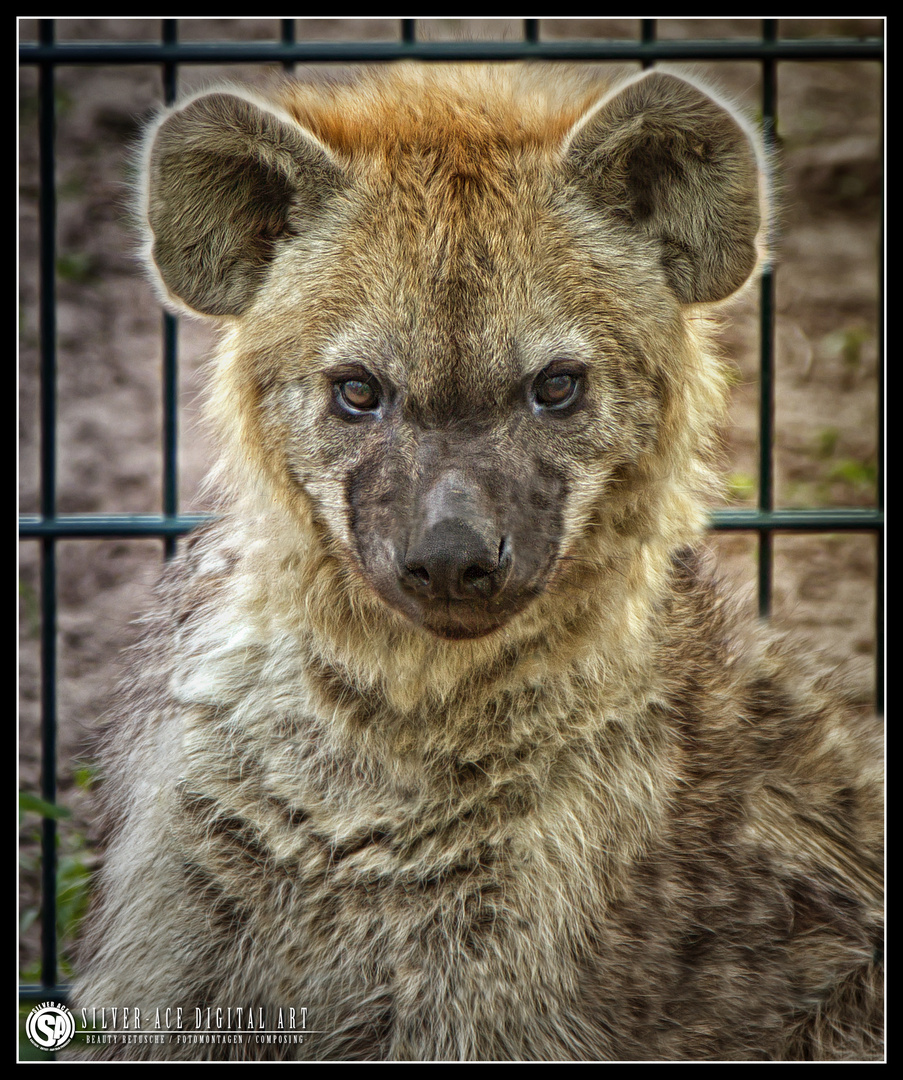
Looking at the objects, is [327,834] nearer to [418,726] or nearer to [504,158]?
[418,726]

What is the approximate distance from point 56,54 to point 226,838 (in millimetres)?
1686

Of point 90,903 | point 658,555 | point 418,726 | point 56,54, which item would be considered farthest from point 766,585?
point 56,54

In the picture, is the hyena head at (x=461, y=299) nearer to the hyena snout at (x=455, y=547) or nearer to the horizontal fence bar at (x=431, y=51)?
→ the hyena snout at (x=455, y=547)

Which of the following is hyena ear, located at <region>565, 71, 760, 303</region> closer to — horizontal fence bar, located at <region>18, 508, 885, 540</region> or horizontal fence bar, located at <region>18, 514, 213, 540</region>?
horizontal fence bar, located at <region>18, 508, 885, 540</region>

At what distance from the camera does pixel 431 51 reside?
7.42ft

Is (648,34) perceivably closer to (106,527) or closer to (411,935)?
(106,527)

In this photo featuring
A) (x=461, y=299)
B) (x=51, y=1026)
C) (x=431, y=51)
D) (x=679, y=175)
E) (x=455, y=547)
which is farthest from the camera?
(x=431, y=51)

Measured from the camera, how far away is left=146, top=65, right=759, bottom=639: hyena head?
176cm

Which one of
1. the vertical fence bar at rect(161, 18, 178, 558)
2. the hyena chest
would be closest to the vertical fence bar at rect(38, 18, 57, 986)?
the vertical fence bar at rect(161, 18, 178, 558)

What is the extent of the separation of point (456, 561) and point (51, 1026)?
4.12 ft

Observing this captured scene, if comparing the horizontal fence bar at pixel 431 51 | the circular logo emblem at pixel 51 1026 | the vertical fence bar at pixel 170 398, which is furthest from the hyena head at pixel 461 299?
the circular logo emblem at pixel 51 1026

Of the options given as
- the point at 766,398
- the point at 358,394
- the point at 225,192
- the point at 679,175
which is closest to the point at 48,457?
the point at 225,192

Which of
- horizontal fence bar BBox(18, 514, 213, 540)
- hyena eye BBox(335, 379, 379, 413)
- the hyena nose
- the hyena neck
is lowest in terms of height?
the hyena neck

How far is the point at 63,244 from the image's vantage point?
360 centimetres
